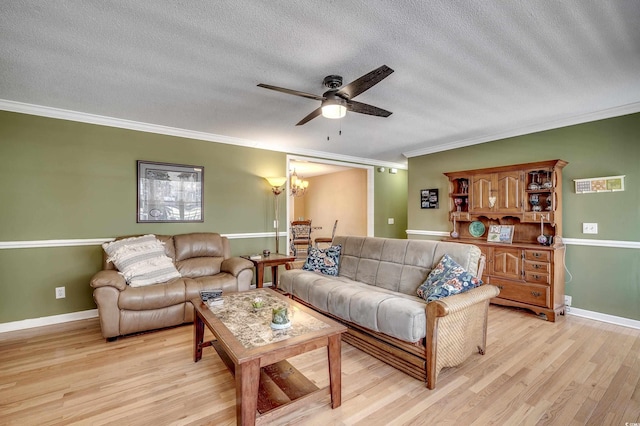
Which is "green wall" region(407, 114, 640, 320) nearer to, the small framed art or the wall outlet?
the small framed art

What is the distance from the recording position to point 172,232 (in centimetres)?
413

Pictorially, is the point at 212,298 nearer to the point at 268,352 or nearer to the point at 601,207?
the point at 268,352

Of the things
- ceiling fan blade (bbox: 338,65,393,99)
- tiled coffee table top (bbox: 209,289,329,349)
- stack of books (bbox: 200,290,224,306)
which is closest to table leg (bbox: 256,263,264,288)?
tiled coffee table top (bbox: 209,289,329,349)

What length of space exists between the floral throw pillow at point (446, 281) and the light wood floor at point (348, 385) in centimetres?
63

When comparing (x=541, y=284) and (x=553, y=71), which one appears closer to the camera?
(x=553, y=71)

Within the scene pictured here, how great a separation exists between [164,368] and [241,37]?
2.59 metres

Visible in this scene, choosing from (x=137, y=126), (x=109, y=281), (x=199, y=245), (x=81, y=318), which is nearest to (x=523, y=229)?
(x=199, y=245)

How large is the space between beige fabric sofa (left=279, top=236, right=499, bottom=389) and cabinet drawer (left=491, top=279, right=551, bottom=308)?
1.51 meters

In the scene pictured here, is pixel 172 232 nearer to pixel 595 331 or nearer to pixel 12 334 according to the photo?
pixel 12 334

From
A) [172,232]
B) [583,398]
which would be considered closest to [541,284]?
[583,398]

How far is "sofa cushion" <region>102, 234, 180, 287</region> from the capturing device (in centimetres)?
315

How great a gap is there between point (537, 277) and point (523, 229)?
798 millimetres

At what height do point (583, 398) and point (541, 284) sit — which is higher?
point (541, 284)

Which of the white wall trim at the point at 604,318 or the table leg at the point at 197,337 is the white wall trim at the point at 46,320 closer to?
the table leg at the point at 197,337
